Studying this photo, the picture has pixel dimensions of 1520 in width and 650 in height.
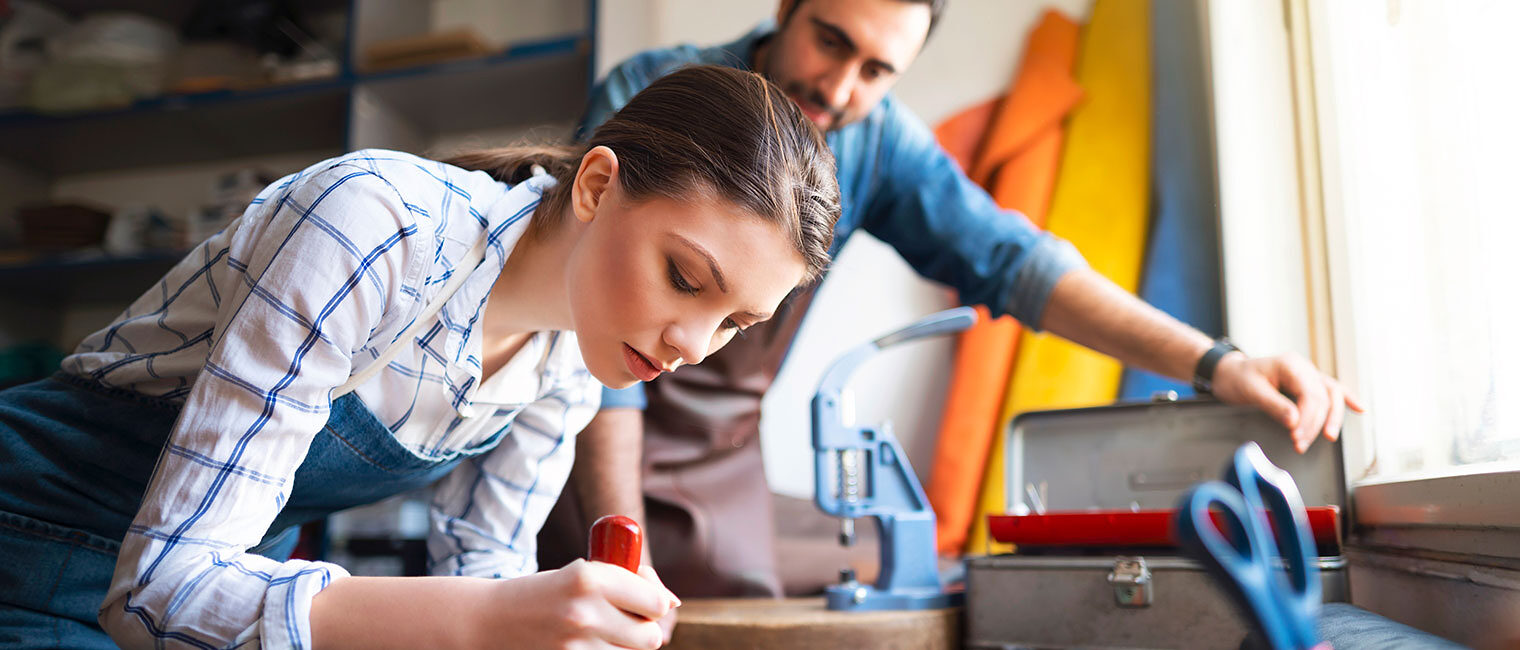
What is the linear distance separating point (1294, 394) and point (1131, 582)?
277 millimetres

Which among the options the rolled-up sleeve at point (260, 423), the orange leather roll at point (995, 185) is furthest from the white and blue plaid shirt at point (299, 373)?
the orange leather roll at point (995, 185)

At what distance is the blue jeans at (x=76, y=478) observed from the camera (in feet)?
2.53

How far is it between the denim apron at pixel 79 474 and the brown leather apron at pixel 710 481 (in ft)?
1.83

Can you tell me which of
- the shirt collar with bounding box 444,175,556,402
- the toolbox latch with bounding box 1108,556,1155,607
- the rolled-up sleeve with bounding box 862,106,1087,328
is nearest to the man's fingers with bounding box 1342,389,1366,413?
the toolbox latch with bounding box 1108,556,1155,607

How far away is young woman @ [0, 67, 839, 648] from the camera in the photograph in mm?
607

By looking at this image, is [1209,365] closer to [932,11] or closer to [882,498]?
[882,498]

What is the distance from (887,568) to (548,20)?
2000 mm

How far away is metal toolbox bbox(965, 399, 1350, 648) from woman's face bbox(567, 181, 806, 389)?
51 centimetres

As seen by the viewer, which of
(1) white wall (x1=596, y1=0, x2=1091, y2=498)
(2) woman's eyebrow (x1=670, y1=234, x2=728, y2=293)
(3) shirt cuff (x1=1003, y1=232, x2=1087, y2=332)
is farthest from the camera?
(1) white wall (x1=596, y1=0, x2=1091, y2=498)

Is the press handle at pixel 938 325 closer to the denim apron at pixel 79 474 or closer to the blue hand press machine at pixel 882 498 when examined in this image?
the blue hand press machine at pixel 882 498

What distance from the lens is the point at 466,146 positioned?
3.42 ft

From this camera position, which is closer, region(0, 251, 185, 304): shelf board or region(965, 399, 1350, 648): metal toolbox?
region(965, 399, 1350, 648): metal toolbox

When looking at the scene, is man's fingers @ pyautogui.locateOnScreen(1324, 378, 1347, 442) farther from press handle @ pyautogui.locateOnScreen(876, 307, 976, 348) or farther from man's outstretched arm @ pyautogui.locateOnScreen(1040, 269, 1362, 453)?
press handle @ pyautogui.locateOnScreen(876, 307, 976, 348)

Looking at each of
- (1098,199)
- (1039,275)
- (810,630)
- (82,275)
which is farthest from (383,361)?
(82,275)
